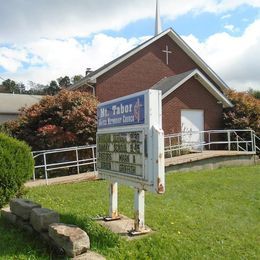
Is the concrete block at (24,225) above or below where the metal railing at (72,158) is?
below

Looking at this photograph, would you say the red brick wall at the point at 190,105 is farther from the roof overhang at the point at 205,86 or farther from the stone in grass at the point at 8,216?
the stone in grass at the point at 8,216

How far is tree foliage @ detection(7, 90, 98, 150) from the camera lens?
16750 millimetres

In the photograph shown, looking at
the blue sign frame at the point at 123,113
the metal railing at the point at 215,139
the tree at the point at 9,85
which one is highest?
the tree at the point at 9,85

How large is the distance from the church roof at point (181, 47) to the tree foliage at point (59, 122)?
17.2 ft

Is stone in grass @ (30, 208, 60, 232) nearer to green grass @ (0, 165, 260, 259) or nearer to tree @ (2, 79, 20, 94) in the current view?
green grass @ (0, 165, 260, 259)

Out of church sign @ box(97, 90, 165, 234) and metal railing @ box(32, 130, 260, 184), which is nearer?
church sign @ box(97, 90, 165, 234)

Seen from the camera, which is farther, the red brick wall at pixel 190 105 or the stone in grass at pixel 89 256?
the red brick wall at pixel 190 105

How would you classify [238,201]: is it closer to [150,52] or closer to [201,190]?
[201,190]

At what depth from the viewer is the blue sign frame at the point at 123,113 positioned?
246 inches

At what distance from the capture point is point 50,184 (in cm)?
1296

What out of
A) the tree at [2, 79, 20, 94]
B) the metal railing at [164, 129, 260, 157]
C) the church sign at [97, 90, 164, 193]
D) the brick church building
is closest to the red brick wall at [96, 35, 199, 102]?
the brick church building

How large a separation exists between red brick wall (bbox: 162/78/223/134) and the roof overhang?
187mm

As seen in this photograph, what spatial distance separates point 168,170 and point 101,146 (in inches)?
300

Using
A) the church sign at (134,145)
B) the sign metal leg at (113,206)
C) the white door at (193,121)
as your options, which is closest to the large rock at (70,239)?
the church sign at (134,145)
